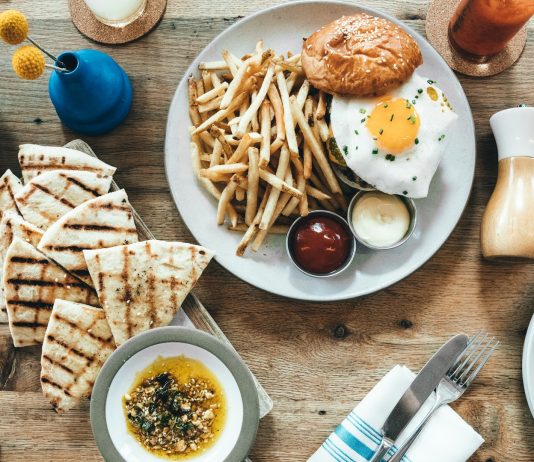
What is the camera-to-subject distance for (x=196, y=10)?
3229mm

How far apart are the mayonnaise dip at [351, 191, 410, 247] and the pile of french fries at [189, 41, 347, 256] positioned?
0.12 metres

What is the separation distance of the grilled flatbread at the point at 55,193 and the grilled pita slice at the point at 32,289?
167 mm

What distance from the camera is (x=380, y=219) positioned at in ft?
9.67

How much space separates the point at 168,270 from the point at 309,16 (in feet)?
4.92

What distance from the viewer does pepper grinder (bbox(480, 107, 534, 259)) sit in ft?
9.49

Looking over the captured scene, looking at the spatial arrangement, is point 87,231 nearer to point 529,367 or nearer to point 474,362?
point 474,362

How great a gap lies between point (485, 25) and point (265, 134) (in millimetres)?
1225

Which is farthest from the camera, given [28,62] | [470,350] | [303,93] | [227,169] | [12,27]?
[470,350]

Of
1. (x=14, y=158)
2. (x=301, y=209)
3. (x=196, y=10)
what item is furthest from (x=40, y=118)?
(x=301, y=209)

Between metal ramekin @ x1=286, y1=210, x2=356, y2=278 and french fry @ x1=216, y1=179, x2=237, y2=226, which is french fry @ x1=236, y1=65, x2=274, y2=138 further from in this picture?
metal ramekin @ x1=286, y1=210, x2=356, y2=278

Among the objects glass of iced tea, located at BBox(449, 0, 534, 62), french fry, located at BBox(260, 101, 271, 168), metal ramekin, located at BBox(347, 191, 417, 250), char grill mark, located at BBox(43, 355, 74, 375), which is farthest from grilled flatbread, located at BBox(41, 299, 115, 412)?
glass of iced tea, located at BBox(449, 0, 534, 62)

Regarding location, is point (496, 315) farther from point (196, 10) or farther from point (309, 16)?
point (196, 10)

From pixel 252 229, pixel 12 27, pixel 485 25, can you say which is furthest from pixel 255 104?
pixel 485 25

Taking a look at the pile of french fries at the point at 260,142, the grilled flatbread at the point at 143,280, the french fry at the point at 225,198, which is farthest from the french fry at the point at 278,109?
the grilled flatbread at the point at 143,280
